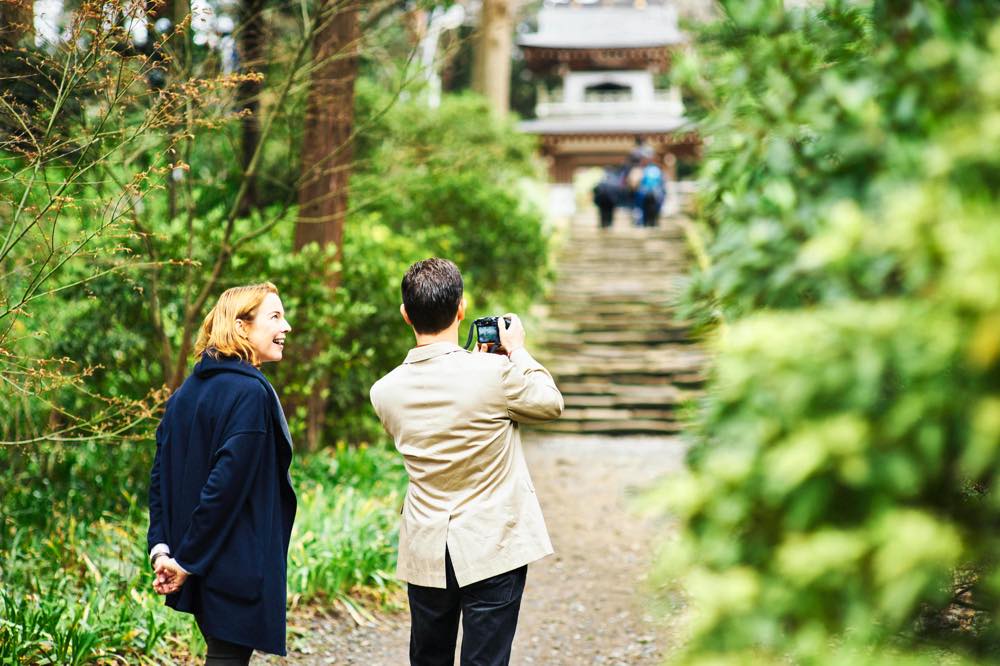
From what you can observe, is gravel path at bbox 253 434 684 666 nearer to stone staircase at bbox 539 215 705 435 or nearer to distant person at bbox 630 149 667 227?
stone staircase at bbox 539 215 705 435

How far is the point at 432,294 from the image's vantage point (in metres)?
2.78

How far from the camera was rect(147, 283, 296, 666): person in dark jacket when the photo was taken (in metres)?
2.83

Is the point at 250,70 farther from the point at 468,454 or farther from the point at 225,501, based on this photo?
the point at 468,454

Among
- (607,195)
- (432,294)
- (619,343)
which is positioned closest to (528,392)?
(432,294)

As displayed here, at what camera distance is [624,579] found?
6.09 m

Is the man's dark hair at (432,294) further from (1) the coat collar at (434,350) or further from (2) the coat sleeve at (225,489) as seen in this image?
(2) the coat sleeve at (225,489)

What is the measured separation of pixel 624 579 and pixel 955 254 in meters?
5.12

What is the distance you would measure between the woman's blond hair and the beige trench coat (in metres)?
0.50

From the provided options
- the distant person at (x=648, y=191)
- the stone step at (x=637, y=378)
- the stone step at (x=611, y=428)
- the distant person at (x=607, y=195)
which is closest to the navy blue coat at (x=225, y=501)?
the stone step at (x=611, y=428)

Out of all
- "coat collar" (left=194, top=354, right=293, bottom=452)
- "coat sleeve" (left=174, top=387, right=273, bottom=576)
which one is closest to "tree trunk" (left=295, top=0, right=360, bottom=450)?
"coat collar" (left=194, top=354, right=293, bottom=452)

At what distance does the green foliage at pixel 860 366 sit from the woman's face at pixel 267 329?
166cm

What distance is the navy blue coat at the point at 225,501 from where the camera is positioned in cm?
283

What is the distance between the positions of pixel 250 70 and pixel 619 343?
317 inches

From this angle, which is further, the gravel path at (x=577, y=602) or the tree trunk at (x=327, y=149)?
the tree trunk at (x=327, y=149)
